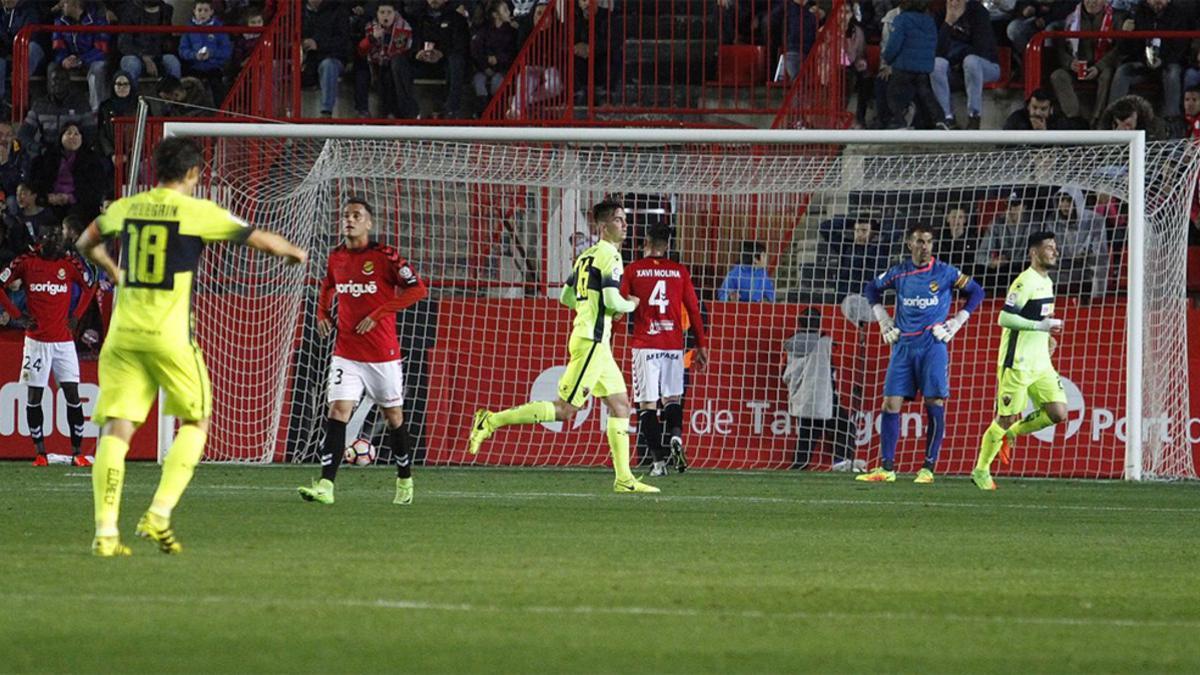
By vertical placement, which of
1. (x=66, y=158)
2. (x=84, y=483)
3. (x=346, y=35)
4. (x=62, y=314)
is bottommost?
(x=84, y=483)

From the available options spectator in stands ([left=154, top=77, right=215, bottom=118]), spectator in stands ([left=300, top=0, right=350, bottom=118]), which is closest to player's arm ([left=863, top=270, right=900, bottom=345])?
spectator in stands ([left=154, top=77, right=215, bottom=118])

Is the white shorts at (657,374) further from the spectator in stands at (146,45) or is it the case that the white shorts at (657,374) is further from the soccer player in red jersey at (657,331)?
the spectator in stands at (146,45)

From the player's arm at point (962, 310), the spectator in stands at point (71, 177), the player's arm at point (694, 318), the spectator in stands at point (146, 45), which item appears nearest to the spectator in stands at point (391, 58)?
the spectator in stands at point (146, 45)

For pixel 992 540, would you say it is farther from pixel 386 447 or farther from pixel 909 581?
pixel 386 447

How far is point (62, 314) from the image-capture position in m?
19.2

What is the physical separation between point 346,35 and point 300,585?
16.2m

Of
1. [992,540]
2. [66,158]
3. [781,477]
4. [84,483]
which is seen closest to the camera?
[992,540]

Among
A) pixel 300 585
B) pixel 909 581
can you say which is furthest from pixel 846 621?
pixel 300 585

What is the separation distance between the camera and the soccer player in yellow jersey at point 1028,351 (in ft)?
53.6

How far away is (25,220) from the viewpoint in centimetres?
2181

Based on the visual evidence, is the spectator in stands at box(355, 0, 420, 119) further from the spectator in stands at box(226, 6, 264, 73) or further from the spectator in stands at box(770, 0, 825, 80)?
the spectator in stands at box(770, 0, 825, 80)

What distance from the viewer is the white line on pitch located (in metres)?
7.35

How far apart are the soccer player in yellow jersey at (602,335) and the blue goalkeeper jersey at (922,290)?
2.98 metres

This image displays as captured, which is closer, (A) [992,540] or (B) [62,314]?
(A) [992,540]
